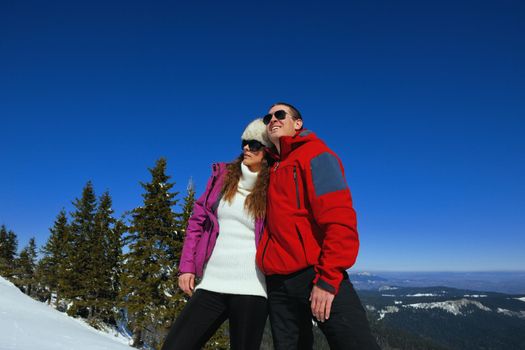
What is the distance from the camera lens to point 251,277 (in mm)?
3238

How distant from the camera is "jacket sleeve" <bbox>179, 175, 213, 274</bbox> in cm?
350

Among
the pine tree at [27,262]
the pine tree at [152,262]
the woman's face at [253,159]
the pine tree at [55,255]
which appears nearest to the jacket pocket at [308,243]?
the woman's face at [253,159]

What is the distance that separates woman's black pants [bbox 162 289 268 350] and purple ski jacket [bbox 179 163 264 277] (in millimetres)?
405

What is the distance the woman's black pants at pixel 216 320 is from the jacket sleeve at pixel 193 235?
41cm

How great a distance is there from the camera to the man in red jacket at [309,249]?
2.43 meters

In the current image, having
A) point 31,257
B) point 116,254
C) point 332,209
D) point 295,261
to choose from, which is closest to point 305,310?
point 295,261

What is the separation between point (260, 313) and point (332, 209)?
1.39m

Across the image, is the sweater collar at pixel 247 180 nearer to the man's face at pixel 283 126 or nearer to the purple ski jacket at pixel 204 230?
the purple ski jacket at pixel 204 230

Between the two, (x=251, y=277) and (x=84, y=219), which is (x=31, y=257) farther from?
(x=251, y=277)

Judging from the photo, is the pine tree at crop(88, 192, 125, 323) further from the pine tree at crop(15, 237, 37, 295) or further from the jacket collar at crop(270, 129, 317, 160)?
the jacket collar at crop(270, 129, 317, 160)

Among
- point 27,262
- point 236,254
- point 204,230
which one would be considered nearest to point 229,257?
point 236,254

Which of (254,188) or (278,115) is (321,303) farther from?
(278,115)

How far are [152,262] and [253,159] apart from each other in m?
18.0

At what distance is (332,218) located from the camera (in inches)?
98.3
